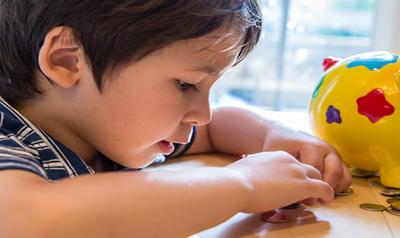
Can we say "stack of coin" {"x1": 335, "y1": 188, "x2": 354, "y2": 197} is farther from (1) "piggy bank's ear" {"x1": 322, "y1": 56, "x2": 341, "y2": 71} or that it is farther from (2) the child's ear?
(2) the child's ear

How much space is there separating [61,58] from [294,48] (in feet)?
5.08

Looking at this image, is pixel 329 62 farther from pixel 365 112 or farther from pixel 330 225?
pixel 330 225

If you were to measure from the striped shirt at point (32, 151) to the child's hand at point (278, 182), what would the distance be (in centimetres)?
15

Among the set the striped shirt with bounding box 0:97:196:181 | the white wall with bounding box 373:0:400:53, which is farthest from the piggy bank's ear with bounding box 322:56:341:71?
the white wall with bounding box 373:0:400:53

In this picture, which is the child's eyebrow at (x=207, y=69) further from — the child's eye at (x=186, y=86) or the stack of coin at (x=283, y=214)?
the stack of coin at (x=283, y=214)

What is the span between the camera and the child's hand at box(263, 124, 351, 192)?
1.95ft

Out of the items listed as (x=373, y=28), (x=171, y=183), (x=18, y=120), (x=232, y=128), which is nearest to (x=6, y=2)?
(x=18, y=120)

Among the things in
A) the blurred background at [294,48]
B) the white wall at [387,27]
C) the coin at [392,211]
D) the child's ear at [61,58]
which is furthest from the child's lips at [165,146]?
the blurred background at [294,48]

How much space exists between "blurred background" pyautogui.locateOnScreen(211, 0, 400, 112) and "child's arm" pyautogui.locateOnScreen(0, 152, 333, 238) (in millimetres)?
1192

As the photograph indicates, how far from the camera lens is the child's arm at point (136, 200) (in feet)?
1.24

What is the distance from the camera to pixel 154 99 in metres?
0.49

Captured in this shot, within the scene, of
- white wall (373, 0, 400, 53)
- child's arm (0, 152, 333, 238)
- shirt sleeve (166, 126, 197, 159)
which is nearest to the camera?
child's arm (0, 152, 333, 238)

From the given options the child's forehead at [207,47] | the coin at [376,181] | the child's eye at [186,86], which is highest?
the child's forehead at [207,47]

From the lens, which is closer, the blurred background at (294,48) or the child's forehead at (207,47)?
the child's forehead at (207,47)
